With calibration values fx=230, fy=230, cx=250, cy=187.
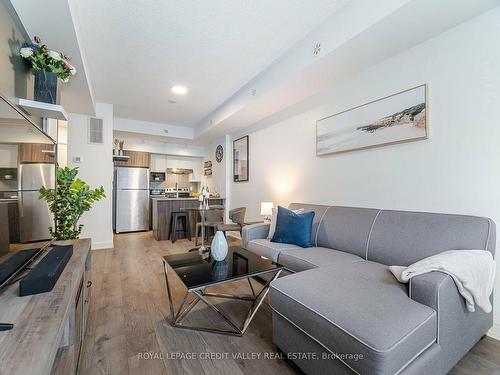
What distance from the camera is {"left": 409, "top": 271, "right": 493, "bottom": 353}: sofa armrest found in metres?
1.14

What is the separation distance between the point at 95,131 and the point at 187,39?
2532 millimetres

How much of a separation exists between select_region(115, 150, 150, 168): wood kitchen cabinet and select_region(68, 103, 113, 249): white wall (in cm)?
166

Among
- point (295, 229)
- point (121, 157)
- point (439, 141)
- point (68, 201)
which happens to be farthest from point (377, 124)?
point (121, 157)

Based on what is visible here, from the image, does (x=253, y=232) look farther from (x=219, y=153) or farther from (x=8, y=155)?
(x=219, y=153)

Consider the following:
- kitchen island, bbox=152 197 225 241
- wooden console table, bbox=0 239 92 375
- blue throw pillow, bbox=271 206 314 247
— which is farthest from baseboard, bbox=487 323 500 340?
A: kitchen island, bbox=152 197 225 241

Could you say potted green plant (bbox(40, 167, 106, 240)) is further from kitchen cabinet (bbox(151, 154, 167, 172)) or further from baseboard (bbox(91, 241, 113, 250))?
kitchen cabinet (bbox(151, 154, 167, 172))

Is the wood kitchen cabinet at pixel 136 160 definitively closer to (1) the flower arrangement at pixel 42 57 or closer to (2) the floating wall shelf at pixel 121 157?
(2) the floating wall shelf at pixel 121 157

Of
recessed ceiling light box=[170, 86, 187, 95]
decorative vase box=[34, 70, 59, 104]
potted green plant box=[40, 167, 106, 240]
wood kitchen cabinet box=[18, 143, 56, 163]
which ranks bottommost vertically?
potted green plant box=[40, 167, 106, 240]

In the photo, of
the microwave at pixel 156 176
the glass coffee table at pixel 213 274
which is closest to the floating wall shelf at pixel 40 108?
the glass coffee table at pixel 213 274

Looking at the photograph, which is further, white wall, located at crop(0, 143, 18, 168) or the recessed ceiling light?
the recessed ceiling light

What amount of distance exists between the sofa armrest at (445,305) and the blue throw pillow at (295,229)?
118cm

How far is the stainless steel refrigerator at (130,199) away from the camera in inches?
211

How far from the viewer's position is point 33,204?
1.38 metres

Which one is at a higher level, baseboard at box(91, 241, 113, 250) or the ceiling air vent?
the ceiling air vent
